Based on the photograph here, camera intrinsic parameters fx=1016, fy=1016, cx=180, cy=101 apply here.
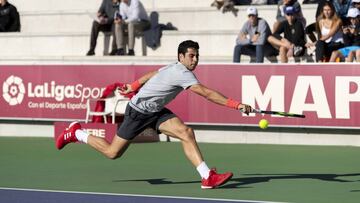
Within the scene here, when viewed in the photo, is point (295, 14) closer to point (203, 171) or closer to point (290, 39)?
point (290, 39)

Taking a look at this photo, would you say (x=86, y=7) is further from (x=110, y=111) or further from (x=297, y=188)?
(x=297, y=188)

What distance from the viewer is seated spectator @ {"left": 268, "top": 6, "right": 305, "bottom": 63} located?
65.6 ft

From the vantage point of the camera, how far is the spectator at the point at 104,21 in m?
23.5

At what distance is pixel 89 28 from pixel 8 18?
2.07 metres

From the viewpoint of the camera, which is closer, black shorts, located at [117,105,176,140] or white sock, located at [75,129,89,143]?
black shorts, located at [117,105,176,140]

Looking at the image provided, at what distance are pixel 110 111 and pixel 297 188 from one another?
7796 mm

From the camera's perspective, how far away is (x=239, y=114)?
18.6m

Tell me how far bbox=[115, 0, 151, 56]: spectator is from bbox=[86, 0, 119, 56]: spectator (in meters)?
0.28

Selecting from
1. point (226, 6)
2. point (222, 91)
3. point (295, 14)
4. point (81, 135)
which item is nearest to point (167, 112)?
point (81, 135)

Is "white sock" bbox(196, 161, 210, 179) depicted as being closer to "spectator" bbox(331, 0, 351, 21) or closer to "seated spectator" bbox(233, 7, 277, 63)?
"seated spectator" bbox(233, 7, 277, 63)

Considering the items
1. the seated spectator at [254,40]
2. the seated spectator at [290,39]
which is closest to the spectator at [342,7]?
the seated spectator at [290,39]

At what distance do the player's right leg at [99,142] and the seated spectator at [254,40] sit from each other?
7507 mm

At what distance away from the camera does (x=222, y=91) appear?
18.8 metres

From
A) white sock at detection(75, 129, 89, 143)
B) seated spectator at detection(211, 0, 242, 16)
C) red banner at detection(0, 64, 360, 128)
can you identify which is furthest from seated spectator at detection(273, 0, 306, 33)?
white sock at detection(75, 129, 89, 143)
